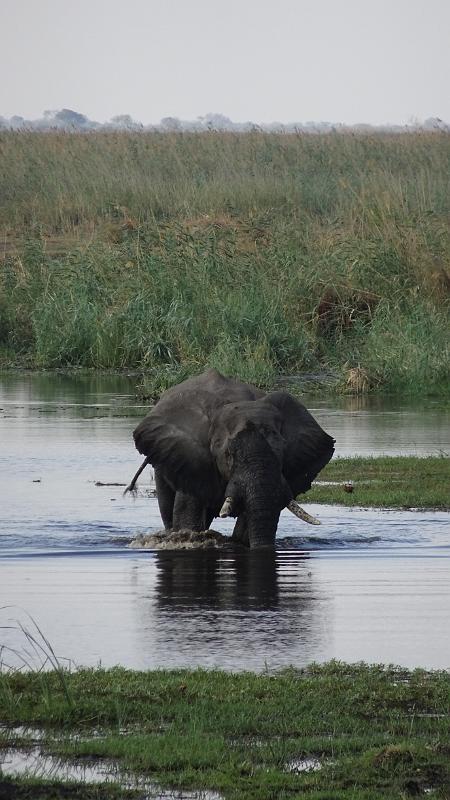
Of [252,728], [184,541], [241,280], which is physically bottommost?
[184,541]

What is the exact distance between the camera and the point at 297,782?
235 inches

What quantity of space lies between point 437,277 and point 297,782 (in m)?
20.7

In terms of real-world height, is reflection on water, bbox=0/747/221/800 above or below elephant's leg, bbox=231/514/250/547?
above

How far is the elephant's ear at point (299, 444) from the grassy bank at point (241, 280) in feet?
33.2

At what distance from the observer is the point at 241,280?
26.1m

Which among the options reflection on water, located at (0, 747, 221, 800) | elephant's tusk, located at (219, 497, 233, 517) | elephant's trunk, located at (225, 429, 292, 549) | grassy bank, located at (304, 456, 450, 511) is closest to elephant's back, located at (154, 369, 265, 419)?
elephant's trunk, located at (225, 429, 292, 549)

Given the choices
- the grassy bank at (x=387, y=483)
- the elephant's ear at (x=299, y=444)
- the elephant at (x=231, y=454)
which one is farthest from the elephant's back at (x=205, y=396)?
the grassy bank at (x=387, y=483)

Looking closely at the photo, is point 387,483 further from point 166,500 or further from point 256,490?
point 256,490

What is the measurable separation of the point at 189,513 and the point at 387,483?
2.88 m

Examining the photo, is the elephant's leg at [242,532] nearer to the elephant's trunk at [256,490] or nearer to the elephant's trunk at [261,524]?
the elephant's trunk at [256,490]

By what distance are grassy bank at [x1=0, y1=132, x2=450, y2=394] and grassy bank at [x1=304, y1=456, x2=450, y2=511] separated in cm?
698

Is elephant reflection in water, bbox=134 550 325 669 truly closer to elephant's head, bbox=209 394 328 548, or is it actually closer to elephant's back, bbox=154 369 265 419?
elephant's head, bbox=209 394 328 548

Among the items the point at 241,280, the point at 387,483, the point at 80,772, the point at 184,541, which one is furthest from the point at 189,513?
the point at 241,280

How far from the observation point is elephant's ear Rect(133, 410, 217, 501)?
1220cm
